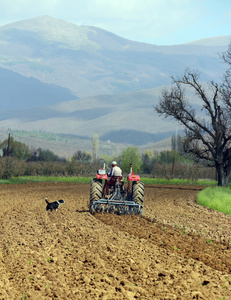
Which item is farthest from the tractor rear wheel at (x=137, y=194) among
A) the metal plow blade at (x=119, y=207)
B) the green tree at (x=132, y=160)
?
the green tree at (x=132, y=160)

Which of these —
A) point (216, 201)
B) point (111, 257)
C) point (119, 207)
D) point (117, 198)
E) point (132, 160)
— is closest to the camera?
point (111, 257)

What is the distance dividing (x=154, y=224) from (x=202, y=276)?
20.4ft

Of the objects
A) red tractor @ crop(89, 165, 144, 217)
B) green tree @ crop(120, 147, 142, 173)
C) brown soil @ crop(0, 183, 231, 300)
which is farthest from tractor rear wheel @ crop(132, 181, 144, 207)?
green tree @ crop(120, 147, 142, 173)

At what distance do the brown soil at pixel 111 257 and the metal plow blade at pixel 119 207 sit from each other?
1.48ft

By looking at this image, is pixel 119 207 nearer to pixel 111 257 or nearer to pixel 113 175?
pixel 113 175

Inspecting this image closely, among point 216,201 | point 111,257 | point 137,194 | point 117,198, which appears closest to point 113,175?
point 117,198

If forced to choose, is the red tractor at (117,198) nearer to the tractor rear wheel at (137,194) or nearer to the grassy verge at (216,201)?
the tractor rear wheel at (137,194)

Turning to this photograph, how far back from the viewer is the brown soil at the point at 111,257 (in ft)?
25.1

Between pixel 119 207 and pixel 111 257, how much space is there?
7208 millimetres

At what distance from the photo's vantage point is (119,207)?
17.0 metres

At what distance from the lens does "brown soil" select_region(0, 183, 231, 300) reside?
766cm

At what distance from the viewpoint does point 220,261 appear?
32.7 feet

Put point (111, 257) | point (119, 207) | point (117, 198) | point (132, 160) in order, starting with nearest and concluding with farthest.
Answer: point (111, 257) → point (119, 207) → point (117, 198) → point (132, 160)

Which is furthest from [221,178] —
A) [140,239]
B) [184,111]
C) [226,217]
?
[140,239]
